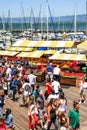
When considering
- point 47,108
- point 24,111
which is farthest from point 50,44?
point 47,108

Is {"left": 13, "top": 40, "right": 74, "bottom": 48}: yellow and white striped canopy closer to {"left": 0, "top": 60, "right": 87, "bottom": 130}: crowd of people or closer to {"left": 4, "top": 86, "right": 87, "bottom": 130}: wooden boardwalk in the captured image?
{"left": 4, "top": 86, "right": 87, "bottom": 130}: wooden boardwalk

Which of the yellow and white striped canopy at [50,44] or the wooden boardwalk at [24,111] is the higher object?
the yellow and white striped canopy at [50,44]

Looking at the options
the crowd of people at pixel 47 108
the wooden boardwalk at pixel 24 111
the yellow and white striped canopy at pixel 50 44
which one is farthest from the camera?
the yellow and white striped canopy at pixel 50 44

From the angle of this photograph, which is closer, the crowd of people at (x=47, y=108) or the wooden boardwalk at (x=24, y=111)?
the crowd of people at (x=47, y=108)

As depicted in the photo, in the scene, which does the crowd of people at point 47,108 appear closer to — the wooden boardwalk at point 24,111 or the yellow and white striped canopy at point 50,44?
the wooden boardwalk at point 24,111

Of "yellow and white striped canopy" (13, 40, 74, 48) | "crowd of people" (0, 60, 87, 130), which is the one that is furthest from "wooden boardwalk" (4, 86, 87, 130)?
"yellow and white striped canopy" (13, 40, 74, 48)

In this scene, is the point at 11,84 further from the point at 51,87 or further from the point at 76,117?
the point at 76,117

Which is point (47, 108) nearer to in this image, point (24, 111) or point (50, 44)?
point (24, 111)

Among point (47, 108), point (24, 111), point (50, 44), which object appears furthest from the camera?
point (50, 44)

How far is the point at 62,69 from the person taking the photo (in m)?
24.1

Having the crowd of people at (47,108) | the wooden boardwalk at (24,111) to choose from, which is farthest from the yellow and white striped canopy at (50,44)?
the crowd of people at (47,108)

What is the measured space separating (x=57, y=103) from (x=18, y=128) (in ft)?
5.78

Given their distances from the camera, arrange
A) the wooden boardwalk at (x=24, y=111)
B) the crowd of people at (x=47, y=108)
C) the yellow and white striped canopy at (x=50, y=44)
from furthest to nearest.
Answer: the yellow and white striped canopy at (x=50, y=44) → the wooden boardwalk at (x=24, y=111) → the crowd of people at (x=47, y=108)

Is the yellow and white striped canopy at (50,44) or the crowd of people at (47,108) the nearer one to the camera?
the crowd of people at (47,108)
